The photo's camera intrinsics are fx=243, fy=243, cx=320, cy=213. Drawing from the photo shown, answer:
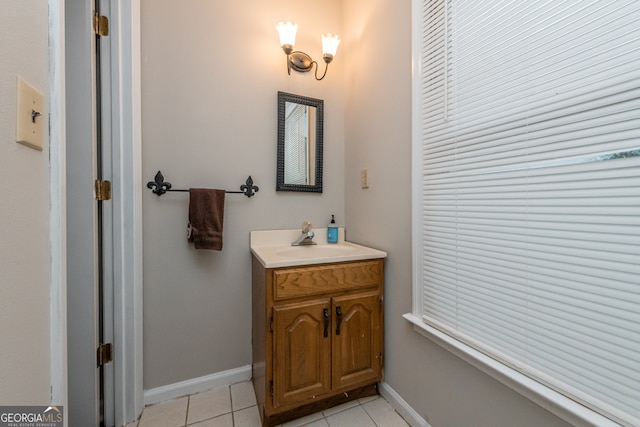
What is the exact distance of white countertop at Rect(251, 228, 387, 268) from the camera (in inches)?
52.2

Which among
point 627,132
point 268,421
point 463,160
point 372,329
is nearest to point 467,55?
point 463,160

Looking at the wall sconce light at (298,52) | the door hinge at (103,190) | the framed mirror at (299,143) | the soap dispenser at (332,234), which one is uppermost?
the wall sconce light at (298,52)

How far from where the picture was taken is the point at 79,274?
109cm

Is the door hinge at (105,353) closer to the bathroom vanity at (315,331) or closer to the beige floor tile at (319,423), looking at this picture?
the bathroom vanity at (315,331)

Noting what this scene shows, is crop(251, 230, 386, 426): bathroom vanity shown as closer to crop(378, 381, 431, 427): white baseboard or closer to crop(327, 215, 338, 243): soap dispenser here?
crop(378, 381, 431, 427): white baseboard

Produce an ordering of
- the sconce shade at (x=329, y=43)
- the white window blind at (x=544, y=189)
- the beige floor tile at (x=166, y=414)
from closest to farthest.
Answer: the white window blind at (x=544, y=189) < the beige floor tile at (x=166, y=414) < the sconce shade at (x=329, y=43)

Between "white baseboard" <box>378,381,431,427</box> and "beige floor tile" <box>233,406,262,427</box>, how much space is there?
717 millimetres

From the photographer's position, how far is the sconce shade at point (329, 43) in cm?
165

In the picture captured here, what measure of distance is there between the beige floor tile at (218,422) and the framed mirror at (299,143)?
1336 mm

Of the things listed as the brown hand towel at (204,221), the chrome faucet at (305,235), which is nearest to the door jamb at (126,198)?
the brown hand towel at (204,221)

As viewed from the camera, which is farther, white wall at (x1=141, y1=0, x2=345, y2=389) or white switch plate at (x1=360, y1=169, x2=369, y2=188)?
white switch plate at (x1=360, y1=169, x2=369, y2=188)

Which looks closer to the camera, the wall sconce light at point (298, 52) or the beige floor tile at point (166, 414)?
the beige floor tile at point (166, 414)

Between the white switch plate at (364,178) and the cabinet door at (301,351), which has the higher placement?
the white switch plate at (364,178)

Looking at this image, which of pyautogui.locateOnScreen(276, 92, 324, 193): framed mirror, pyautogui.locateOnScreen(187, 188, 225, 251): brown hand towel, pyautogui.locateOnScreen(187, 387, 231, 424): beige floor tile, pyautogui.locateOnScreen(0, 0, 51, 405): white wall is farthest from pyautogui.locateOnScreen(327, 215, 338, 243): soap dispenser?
pyautogui.locateOnScreen(0, 0, 51, 405): white wall
